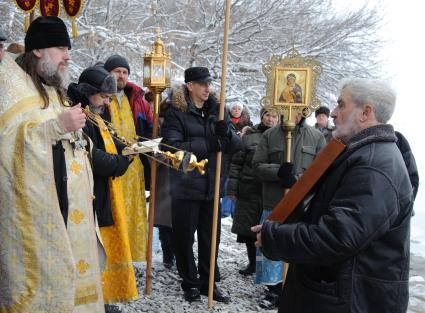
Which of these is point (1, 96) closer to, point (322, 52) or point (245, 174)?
point (245, 174)

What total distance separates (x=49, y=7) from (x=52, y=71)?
1.59m

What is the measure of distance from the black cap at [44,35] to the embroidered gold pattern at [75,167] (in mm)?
705

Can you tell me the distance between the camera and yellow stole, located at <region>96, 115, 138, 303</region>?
404cm

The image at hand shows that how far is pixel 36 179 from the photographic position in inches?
105

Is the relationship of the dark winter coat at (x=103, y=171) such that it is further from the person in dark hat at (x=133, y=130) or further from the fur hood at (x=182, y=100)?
the fur hood at (x=182, y=100)

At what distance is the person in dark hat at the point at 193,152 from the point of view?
451 centimetres

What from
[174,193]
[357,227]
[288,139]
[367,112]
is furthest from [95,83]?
[357,227]

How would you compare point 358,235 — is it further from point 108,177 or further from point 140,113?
point 140,113

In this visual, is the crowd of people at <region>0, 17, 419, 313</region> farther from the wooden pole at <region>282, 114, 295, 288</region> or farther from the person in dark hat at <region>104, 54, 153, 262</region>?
the wooden pole at <region>282, 114, 295, 288</region>

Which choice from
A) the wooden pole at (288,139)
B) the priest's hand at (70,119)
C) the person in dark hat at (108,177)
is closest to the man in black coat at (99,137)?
the person in dark hat at (108,177)

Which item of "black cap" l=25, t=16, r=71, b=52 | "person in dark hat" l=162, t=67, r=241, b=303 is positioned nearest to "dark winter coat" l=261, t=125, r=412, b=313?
"black cap" l=25, t=16, r=71, b=52

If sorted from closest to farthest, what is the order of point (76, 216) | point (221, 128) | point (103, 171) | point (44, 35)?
point (44, 35), point (76, 216), point (103, 171), point (221, 128)

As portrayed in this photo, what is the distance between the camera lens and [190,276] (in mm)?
4648

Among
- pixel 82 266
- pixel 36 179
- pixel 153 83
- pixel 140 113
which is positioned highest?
pixel 153 83
